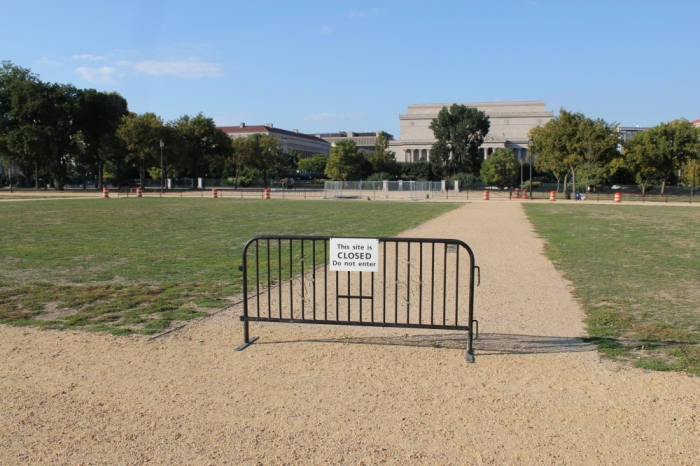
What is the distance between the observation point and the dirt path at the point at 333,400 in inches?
156

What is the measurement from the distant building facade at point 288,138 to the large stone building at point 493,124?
111ft

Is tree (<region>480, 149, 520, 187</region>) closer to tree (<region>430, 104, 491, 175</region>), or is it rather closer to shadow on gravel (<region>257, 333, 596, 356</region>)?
tree (<region>430, 104, 491, 175</region>)

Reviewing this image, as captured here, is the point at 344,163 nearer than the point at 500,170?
No

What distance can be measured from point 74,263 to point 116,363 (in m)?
7.43

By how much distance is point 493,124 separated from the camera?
120938mm

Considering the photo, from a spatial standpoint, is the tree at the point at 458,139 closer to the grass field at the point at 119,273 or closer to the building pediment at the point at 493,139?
the building pediment at the point at 493,139

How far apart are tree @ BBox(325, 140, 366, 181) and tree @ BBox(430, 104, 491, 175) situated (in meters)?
14.4

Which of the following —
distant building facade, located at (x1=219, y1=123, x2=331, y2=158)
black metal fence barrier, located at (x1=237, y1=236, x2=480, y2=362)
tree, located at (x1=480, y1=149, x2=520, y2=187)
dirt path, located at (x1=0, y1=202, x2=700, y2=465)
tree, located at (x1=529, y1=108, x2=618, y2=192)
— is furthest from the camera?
distant building facade, located at (x1=219, y1=123, x2=331, y2=158)

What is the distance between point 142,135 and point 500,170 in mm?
49524

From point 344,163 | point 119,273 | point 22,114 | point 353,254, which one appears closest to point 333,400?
point 353,254

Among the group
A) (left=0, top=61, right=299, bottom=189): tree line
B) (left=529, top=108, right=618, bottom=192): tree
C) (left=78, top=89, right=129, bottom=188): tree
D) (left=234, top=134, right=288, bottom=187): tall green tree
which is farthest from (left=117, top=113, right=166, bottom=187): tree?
(left=529, top=108, right=618, bottom=192): tree

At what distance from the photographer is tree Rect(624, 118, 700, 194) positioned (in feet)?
212

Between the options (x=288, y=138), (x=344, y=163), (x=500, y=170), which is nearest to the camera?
(x=500, y=170)

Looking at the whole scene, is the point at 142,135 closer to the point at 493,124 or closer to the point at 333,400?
the point at 333,400
